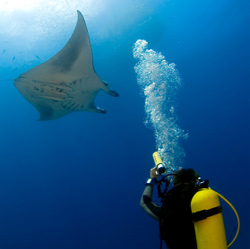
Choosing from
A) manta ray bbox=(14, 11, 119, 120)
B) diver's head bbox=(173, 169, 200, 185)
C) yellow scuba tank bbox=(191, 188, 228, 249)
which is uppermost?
manta ray bbox=(14, 11, 119, 120)

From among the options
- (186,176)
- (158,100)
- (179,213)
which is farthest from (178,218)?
(158,100)

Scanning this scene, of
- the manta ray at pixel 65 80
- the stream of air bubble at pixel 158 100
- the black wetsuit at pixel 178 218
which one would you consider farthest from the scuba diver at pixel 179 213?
the stream of air bubble at pixel 158 100

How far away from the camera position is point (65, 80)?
13.6 feet

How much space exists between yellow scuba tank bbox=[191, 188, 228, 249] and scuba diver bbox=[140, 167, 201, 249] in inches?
2.6

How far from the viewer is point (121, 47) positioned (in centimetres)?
1552

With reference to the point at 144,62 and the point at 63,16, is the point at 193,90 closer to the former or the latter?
the point at 144,62

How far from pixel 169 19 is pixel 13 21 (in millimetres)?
9725

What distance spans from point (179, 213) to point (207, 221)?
20 centimetres

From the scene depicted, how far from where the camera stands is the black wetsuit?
1588mm

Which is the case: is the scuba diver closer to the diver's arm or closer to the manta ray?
the diver's arm

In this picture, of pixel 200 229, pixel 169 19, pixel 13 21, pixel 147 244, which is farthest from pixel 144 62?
pixel 147 244

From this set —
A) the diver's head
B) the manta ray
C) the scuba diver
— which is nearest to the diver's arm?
the scuba diver

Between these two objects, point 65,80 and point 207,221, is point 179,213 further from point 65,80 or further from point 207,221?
point 65,80

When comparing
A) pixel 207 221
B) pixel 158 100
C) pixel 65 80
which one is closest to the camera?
pixel 207 221
